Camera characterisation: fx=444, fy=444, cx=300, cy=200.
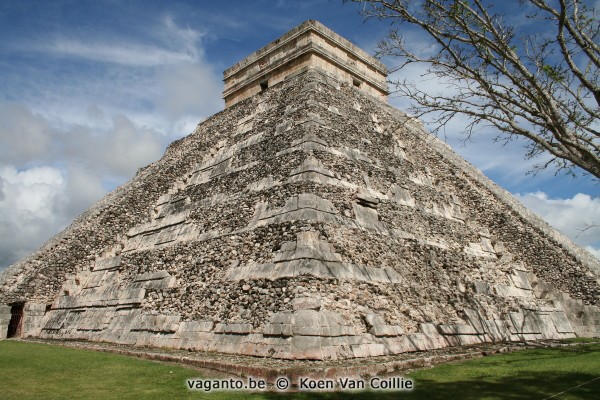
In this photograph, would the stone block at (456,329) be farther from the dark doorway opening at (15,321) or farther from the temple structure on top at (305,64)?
the dark doorway opening at (15,321)

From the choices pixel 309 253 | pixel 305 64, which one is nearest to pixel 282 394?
pixel 309 253

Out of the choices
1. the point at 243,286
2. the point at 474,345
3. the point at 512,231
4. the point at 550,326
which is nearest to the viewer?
the point at 243,286

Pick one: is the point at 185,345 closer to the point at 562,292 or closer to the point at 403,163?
the point at 403,163

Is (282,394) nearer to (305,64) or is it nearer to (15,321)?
(15,321)

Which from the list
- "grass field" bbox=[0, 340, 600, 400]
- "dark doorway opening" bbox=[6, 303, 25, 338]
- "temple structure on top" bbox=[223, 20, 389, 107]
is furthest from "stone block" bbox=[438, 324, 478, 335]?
"dark doorway opening" bbox=[6, 303, 25, 338]

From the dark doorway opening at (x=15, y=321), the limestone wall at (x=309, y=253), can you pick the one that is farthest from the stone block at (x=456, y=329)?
the dark doorway opening at (x=15, y=321)

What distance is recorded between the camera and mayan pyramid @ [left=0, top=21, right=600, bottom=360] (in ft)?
28.1

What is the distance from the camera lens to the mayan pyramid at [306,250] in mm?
8570

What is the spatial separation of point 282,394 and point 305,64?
1233cm

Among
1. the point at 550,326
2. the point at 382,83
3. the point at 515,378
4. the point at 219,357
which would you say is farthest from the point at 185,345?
the point at 382,83

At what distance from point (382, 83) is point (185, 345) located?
1411 cm

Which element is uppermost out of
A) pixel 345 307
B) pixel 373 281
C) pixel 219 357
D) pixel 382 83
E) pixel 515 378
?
pixel 382 83

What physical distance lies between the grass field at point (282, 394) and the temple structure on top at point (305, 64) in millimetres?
11189

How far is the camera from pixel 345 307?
8.20m
